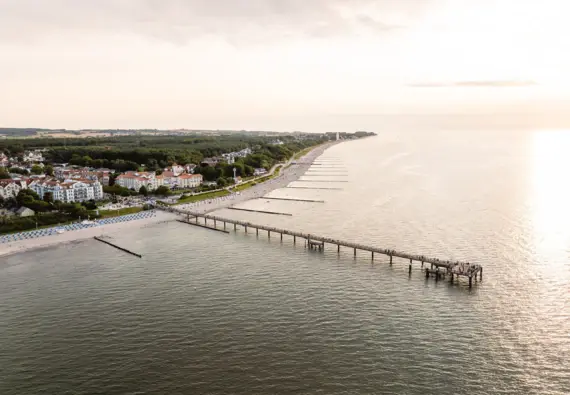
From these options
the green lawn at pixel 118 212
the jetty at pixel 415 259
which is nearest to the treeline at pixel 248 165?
the green lawn at pixel 118 212

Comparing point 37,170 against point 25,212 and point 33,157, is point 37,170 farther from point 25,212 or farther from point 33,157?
point 25,212

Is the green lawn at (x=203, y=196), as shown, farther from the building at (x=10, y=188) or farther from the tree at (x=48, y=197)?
the building at (x=10, y=188)

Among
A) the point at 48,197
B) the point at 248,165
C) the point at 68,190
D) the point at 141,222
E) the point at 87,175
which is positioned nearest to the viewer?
the point at 141,222

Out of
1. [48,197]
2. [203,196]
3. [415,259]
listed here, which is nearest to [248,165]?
[203,196]

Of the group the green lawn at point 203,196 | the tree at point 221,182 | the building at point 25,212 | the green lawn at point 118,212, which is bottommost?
the green lawn at point 118,212

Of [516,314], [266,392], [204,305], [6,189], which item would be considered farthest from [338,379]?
[6,189]

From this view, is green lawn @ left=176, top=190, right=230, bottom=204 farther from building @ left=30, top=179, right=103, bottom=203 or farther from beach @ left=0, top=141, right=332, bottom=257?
building @ left=30, top=179, right=103, bottom=203
